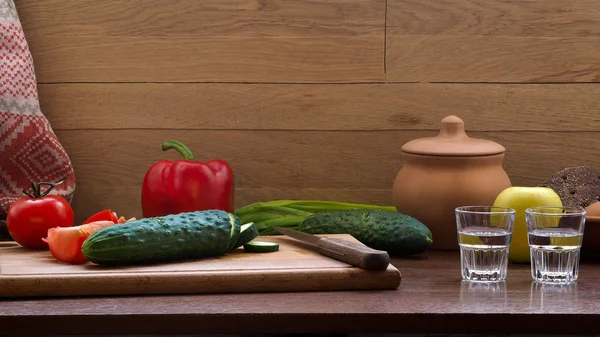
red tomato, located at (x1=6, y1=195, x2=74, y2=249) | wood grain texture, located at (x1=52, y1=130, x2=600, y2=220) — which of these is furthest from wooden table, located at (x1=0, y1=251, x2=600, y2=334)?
wood grain texture, located at (x1=52, y1=130, x2=600, y2=220)

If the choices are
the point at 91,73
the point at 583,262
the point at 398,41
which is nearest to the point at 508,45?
the point at 398,41

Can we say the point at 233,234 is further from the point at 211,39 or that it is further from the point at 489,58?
the point at 489,58

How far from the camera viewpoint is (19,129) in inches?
67.8

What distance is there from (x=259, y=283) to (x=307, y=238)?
21 cm

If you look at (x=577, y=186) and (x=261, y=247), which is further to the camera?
(x=577, y=186)

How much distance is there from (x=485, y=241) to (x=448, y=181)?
31cm

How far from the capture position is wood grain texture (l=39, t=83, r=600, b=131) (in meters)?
1.83

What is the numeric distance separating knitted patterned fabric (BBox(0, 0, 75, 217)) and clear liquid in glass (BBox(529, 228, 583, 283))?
102 centimetres

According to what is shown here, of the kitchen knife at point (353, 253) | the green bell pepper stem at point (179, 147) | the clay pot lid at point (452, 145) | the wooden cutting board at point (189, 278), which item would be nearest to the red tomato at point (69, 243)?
the wooden cutting board at point (189, 278)

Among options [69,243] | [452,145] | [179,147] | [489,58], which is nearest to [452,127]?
[452,145]

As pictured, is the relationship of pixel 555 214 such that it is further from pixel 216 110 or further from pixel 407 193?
pixel 216 110

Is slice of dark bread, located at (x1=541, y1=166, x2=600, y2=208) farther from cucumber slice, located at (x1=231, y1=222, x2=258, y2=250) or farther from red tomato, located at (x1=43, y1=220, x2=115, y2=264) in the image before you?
red tomato, located at (x1=43, y1=220, x2=115, y2=264)

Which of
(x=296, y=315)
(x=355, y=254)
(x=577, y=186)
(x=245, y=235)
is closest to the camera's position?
(x=296, y=315)

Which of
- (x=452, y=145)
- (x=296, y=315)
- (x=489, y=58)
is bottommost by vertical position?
(x=296, y=315)
